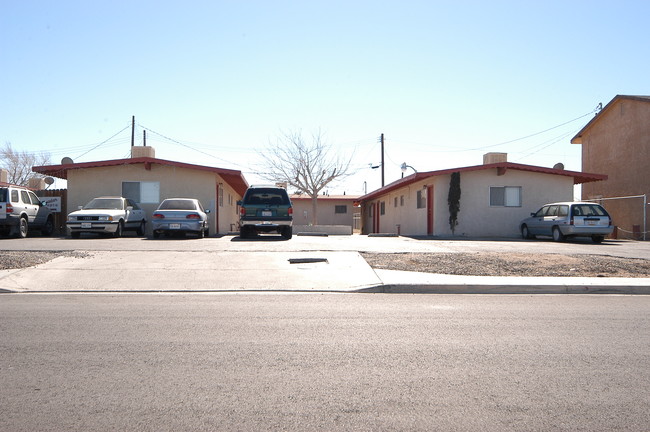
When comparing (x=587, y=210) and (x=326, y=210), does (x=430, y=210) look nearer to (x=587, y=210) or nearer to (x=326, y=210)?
(x=587, y=210)

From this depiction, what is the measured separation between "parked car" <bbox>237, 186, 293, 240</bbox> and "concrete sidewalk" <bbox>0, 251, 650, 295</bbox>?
18.0ft

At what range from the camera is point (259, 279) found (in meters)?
9.77

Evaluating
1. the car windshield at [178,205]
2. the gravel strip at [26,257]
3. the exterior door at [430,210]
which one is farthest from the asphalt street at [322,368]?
the exterior door at [430,210]

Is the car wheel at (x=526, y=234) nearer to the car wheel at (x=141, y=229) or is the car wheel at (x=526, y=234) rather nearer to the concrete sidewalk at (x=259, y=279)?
the concrete sidewalk at (x=259, y=279)

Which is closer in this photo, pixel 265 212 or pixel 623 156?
pixel 265 212

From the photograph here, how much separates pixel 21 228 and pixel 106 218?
339 cm

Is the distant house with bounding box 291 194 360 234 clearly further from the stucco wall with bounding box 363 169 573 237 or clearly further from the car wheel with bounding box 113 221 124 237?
the car wheel with bounding box 113 221 124 237

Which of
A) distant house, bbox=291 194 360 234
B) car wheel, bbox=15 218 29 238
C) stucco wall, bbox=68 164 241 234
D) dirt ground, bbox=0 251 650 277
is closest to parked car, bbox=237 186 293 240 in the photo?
stucco wall, bbox=68 164 241 234

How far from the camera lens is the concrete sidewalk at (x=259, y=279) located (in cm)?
908

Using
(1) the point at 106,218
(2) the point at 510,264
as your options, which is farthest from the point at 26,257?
(2) the point at 510,264

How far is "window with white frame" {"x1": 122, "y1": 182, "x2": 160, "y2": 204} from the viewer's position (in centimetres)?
2166

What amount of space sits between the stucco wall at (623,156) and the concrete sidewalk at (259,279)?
18362 millimetres

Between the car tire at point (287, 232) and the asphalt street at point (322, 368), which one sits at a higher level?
the car tire at point (287, 232)

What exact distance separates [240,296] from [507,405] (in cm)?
546
